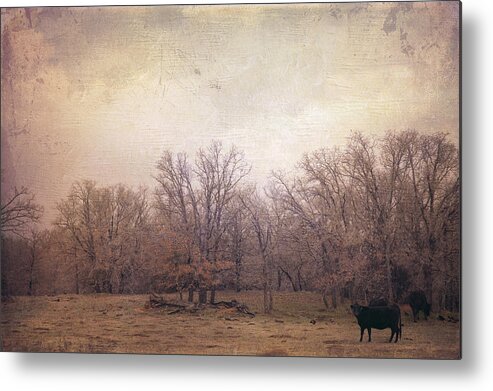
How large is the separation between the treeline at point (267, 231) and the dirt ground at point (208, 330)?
0.08 metres

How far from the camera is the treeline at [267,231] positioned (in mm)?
5008

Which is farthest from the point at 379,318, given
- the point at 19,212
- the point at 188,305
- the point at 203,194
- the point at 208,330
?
the point at 19,212

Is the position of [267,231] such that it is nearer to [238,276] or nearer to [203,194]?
[238,276]

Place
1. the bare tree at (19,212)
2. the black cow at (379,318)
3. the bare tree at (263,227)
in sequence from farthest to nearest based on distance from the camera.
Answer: the bare tree at (19,212) → the bare tree at (263,227) → the black cow at (379,318)

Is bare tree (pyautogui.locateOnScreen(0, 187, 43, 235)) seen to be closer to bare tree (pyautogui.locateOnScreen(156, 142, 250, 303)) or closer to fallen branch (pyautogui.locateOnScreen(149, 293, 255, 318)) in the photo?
bare tree (pyautogui.locateOnScreen(156, 142, 250, 303))

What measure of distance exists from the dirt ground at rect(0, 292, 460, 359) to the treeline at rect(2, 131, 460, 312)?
0.27 ft

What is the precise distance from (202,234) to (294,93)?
102 cm

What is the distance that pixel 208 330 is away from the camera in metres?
5.11

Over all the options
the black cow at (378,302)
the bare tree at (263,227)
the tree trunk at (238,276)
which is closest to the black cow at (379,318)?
the black cow at (378,302)

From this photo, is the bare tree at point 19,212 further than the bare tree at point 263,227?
Yes

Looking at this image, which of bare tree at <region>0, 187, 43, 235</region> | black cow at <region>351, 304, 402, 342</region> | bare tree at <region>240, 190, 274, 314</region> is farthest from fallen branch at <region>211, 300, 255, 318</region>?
bare tree at <region>0, 187, 43, 235</region>

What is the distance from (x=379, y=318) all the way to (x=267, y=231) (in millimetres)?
842

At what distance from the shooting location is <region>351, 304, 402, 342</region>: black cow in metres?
4.98

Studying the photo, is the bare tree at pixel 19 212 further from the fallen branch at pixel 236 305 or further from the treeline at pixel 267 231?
the fallen branch at pixel 236 305
